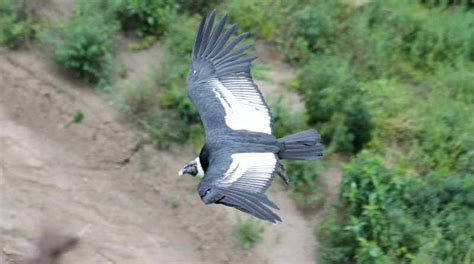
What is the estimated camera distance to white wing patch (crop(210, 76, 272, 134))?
21.1ft

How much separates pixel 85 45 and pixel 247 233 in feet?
8.33

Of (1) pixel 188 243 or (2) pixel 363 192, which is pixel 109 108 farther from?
(2) pixel 363 192

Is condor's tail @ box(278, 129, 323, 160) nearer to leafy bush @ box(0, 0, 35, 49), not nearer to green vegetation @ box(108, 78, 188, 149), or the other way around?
green vegetation @ box(108, 78, 188, 149)

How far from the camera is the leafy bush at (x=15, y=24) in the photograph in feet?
28.7

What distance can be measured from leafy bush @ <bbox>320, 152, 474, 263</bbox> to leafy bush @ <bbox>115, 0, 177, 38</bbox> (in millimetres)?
2725

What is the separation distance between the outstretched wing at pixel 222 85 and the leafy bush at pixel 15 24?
106 inches

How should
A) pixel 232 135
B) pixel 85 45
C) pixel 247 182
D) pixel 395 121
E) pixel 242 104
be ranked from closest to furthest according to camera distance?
pixel 247 182
pixel 232 135
pixel 242 104
pixel 395 121
pixel 85 45

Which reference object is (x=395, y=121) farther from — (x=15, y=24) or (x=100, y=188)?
(x=15, y=24)

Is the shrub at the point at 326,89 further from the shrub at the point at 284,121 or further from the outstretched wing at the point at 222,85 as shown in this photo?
the outstretched wing at the point at 222,85

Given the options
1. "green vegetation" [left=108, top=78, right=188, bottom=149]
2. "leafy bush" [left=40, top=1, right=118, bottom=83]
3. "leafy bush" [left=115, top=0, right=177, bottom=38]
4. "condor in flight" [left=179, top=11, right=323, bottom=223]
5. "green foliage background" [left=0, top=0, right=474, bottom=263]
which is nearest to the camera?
"condor in flight" [left=179, top=11, right=323, bottom=223]

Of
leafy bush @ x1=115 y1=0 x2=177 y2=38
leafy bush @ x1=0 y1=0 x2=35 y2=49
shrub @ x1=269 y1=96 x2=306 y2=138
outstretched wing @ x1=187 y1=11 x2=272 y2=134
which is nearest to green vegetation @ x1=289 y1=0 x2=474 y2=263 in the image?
shrub @ x1=269 y1=96 x2=306 y2=138

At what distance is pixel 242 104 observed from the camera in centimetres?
659

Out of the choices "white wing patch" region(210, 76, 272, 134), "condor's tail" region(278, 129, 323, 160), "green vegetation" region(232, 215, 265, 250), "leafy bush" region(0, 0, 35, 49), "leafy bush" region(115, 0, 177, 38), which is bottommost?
"green vegetation" region(232, 215, 265, 250)

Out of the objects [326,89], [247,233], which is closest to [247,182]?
[247,233]
